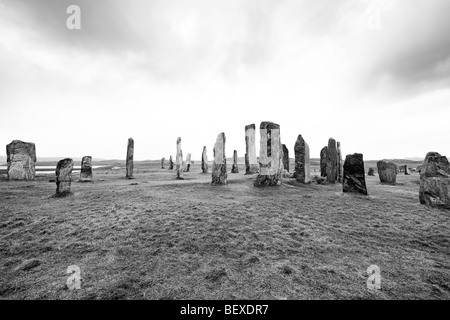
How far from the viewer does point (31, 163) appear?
55.8 feet

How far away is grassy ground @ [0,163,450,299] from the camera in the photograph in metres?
3.94

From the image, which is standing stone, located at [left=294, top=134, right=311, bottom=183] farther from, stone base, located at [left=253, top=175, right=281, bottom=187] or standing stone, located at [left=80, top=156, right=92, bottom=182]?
standing stone, located at [left=80, top=156, right=92, bottom=182]

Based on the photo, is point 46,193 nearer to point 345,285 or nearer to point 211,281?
point 211,281

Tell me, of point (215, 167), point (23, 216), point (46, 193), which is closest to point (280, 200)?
point (215, 167)

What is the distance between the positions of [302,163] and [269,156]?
9.49ft

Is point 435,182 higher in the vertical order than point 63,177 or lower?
lower

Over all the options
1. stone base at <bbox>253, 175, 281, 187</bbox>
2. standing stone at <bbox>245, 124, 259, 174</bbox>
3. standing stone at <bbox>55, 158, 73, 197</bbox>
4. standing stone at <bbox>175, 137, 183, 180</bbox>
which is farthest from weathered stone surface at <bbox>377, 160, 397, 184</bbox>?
standing stone at <bbox>55, 158, 73, 197</bbox>

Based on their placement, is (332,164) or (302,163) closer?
(302,163)

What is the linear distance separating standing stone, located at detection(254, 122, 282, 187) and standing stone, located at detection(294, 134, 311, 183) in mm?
2182

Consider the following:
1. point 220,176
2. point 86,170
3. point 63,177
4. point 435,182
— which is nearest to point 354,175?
point 435,182

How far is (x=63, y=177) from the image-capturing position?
11.1m

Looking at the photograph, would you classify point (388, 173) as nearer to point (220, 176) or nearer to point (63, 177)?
point (220, 176)

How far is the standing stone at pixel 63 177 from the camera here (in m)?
10.9
